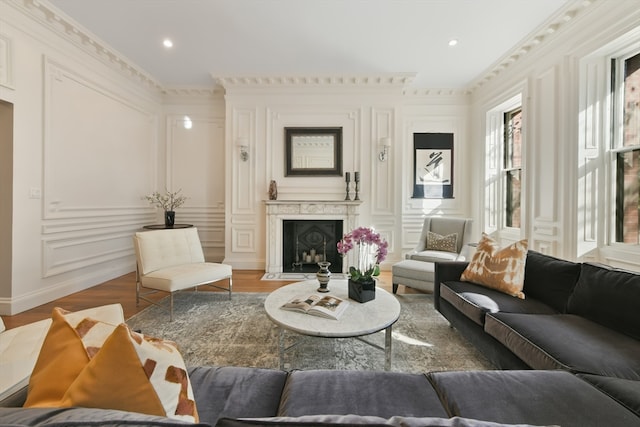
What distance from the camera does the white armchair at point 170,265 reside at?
8.61 feet

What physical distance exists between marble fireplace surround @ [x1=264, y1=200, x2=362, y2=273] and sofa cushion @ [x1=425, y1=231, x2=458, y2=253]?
1.11m

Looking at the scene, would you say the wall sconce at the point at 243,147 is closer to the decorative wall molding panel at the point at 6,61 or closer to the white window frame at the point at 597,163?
the decorative wall molding panel at the point at 6,61

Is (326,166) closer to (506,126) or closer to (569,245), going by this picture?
(506,126)

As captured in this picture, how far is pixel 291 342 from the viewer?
2.14 m

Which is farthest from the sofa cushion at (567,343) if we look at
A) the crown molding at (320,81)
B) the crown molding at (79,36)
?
the crown molding at (79,36)

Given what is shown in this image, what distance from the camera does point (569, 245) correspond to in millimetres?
2824

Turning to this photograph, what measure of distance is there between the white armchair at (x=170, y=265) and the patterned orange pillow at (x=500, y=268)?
7.86 feet

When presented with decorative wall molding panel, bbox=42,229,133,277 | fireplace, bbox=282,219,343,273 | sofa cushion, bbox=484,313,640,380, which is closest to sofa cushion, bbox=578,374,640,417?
sofa cushion, bbox=484,313,640,380

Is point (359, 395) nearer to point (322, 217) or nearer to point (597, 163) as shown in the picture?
point (597, 163)

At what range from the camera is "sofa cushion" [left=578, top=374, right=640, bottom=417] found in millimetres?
887

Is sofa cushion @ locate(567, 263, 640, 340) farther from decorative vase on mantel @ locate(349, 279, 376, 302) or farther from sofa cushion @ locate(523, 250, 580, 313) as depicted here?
decorative vase on mantel @ locate(349, 279, 376, 302)

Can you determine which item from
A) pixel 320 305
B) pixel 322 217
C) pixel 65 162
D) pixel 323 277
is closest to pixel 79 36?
pixel 65 162

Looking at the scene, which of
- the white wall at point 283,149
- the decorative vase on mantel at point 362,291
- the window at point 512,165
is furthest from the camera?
the white wall at point 283,149

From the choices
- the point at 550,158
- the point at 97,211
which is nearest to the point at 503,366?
the point at 550,158
